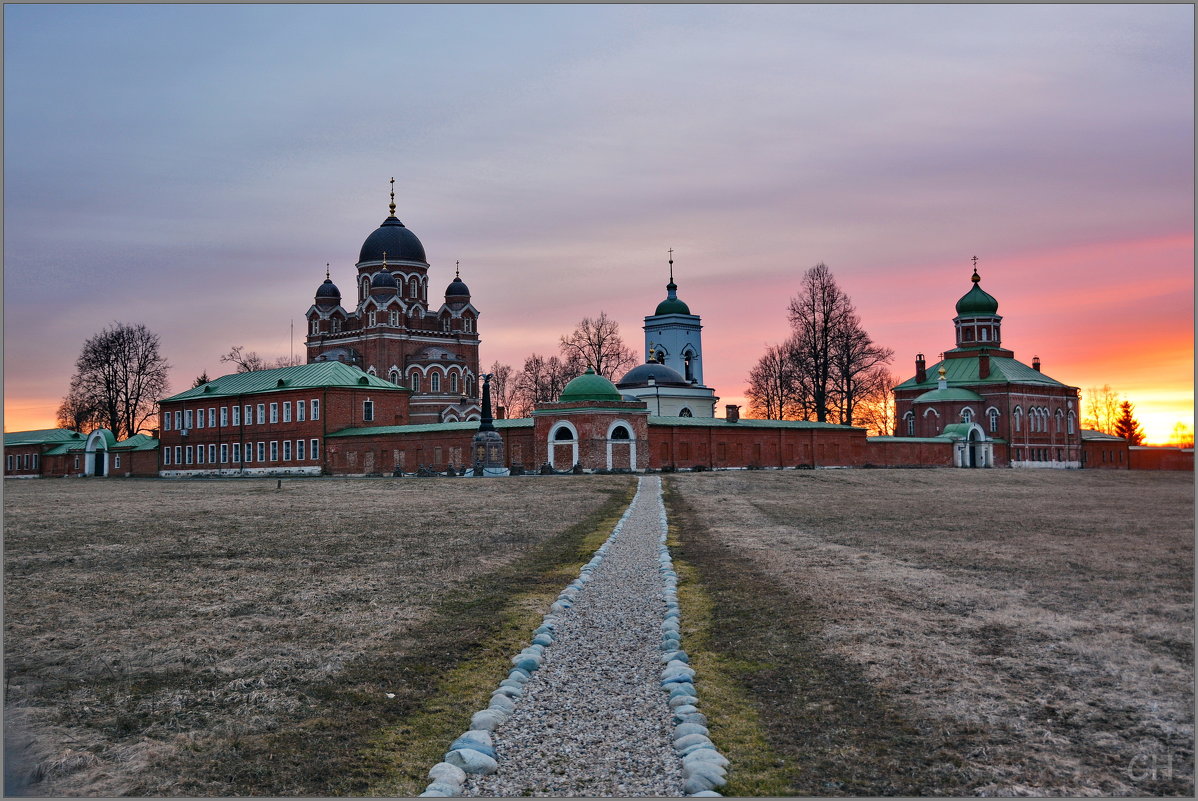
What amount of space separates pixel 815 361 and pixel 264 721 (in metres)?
61.8

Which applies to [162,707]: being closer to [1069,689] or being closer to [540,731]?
[540,731]

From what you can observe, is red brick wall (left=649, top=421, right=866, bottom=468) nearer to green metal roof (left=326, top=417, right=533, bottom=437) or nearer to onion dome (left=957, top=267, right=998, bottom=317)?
green metal roof (left=326, top=417, right=533, bottom=437)

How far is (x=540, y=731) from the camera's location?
707 cm

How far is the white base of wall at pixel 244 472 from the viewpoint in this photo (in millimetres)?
61219

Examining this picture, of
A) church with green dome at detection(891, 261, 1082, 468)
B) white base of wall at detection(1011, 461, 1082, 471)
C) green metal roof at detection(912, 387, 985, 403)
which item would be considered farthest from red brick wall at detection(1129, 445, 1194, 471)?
green metal roof at detection(912, 387, 985, 403)

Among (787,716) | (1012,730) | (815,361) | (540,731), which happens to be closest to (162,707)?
(540,731)

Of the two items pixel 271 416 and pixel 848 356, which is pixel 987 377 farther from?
pixel 271 416

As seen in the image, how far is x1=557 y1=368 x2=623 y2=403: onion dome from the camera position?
51500 mm

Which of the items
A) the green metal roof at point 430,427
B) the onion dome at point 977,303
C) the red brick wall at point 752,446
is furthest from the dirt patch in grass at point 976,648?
the onion dome at point 977,303

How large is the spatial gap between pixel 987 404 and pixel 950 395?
2714 millimetres

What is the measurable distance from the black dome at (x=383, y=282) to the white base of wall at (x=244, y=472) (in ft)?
51.6

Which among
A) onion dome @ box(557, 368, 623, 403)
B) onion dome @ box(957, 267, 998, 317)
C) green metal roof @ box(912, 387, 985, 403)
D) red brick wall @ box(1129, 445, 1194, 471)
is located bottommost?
red brick wall @ box(1129, 445, 1194, 471)

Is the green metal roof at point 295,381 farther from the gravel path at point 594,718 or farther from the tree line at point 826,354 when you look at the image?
the gravel path at point 594,718

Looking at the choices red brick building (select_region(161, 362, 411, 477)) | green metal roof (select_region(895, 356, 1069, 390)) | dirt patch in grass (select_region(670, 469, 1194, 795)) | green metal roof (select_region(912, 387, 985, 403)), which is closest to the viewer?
dirt patch in grass (select_region(670, 469, 1194, 795))
